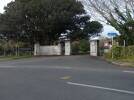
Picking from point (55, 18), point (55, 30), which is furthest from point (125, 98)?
point (55, 30)

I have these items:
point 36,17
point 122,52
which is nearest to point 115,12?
point 122,52

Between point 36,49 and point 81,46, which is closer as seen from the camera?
point 36,49

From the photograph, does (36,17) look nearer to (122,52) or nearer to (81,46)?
(81,46)

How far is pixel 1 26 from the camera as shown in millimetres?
56375

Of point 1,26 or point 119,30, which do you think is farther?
point 1,26

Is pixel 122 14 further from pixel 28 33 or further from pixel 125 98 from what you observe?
pixel 125 98

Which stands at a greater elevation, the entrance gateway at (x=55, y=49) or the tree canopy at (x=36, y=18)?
the tree canopy at (x=36, y=18)

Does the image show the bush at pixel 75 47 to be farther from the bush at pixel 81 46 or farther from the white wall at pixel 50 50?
the white wall at pixel 50 50

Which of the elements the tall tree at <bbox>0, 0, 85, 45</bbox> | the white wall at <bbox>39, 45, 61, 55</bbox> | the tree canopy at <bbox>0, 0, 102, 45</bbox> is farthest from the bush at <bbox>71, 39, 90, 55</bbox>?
the tall tree at <bbox>0, 0, 85, 45</bbox>

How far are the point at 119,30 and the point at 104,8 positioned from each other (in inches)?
142

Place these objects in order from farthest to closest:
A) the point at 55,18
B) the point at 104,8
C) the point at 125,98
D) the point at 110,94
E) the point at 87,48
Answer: the point at 87,48 → the point at 55,18 → the point at 104,8 → the point at 110,94 → the point at 125,98

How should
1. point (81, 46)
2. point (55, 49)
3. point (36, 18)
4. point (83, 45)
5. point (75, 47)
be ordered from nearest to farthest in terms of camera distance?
point (36, 18) → point (55, 49) → point (75, 47) → point (81, 46) → point (83, 45)

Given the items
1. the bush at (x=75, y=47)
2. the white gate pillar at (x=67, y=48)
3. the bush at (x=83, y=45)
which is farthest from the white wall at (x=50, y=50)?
the bush at (x=83, y=45)

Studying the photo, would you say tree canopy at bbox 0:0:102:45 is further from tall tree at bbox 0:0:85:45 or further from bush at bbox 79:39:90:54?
bush at bbox 79:39:90:54
